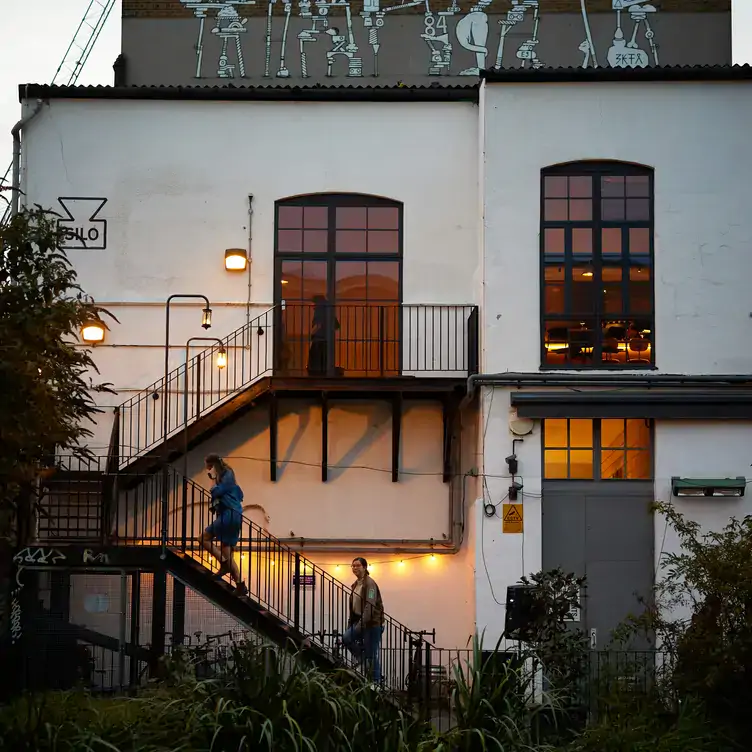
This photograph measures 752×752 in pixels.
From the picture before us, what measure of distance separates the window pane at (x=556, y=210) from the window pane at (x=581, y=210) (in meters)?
0.09

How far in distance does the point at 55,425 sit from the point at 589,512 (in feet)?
26.3

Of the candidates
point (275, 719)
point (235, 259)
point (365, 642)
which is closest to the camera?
point (275, 719)

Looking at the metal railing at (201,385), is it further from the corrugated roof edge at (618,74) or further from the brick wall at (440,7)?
the brick wall at (440,7)

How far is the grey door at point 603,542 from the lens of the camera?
1838cm

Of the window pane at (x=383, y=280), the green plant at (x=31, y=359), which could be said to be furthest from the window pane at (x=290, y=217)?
the green plant at (x=31, y=359)

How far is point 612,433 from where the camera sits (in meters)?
18.8

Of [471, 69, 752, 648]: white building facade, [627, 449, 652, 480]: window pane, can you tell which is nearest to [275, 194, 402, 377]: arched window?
[471, 69, 752, 648]: white building facade

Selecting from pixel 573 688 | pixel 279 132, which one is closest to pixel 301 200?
pixel 279 132

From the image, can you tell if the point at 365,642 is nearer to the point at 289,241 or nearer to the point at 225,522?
the point at 225,522

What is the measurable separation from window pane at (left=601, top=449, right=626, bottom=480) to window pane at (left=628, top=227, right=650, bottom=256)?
10.3ft

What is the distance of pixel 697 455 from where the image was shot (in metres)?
18.6

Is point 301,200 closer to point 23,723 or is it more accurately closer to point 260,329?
point 260,329

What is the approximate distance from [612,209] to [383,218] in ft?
12.2

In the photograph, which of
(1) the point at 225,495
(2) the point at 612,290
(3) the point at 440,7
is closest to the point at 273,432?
(1) the point at 225,495
